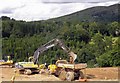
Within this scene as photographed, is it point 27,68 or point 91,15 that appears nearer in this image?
point 27,68

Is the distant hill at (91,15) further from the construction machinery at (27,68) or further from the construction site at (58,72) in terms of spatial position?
the construction machinery at (27,68)

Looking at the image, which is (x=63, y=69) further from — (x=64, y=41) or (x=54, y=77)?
(x=64, y=41)

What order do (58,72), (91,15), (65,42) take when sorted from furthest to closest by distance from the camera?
(91,15) → (65,42) → (58,72)

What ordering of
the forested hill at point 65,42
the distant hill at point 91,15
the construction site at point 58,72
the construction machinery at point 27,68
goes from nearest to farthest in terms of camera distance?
1. the construction site at point 58,72
2. the construction machinery at point 27,68
3. the forested hill at point 65,42
4. the distant hill at point 91,15

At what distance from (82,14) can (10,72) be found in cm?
3079

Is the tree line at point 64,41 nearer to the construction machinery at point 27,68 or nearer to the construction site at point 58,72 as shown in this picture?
the construction site at point 58,72

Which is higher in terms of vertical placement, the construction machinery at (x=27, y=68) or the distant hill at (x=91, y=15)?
the distant hill at (x=91, y=15)

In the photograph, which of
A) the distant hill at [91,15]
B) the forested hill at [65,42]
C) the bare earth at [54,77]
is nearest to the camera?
the bare earth at [54,77]

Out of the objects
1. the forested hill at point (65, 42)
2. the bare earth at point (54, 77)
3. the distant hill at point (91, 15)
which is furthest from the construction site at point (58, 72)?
the distant hill at point (91, 15)

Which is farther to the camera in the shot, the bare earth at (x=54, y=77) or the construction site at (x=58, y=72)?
the construction site at (x=58, y=72)

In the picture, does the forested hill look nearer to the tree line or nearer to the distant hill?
the tree line

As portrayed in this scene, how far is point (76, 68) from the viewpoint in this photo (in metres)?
9.81

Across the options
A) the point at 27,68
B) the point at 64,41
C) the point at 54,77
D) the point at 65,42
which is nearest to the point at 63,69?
the point at 54,77

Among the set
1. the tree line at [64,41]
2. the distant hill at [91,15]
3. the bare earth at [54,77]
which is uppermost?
the distant hill at [91,15]
